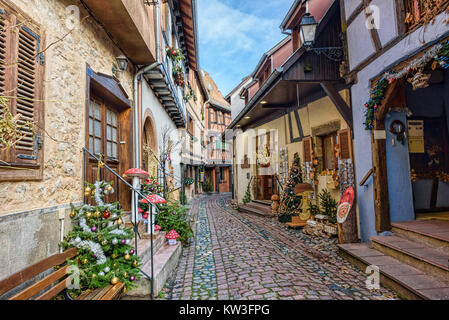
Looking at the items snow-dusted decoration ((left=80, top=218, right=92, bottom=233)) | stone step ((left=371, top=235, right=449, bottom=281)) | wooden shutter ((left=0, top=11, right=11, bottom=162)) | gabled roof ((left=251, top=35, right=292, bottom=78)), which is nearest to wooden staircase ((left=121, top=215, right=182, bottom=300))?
snow-dusted decoration ((left=80, top=218, right=92, bottom=233))

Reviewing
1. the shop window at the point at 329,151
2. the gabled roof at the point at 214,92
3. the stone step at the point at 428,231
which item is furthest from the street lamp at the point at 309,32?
the gabled roof at the point at 214,92

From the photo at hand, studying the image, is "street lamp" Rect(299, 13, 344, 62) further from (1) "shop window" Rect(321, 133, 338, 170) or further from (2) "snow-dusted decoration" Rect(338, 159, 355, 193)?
(2) "snow-dusted decoration" Rect(338, 159, 355, 193)

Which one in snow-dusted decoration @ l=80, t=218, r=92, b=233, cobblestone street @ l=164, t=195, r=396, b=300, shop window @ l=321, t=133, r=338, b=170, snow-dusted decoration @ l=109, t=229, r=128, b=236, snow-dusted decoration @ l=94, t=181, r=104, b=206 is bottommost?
cobblestone street @ l=164, t=195, r=396, b=300

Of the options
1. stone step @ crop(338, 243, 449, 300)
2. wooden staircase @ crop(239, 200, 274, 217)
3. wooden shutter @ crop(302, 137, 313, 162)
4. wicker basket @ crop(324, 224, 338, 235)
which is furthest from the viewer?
wooden staircase @ crop(239, 200, 274, 217)

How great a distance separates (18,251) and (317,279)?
11.3 ft

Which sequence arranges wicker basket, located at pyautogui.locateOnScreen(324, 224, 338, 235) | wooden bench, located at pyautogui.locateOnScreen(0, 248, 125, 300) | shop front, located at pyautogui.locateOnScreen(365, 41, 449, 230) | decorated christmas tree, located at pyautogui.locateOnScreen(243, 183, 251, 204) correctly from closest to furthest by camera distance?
wooden bench, located at pyautogui.locateOnScreen(0, 248, 125, 300) → shop front, located at pyautogui.locateOnScreen(365, 41, 449, 230) → wicker basket, located at pyautogui.locateOnScreen(324, 224, 338, 235) → decorated christmas tree, located at pyautogui.locateOnScreen(243, 183, 251, 204)

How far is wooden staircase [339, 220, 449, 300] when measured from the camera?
301 cm

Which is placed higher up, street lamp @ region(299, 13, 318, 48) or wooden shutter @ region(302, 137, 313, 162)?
street lamp @ region(299, 13, 318, 48)

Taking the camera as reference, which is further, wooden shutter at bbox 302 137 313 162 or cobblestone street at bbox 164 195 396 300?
wooden shutter at bbox 302 137 313 162

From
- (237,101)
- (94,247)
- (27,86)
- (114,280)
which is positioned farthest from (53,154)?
(237,101)

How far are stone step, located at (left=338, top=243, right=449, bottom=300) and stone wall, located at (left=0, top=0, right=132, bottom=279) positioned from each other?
152 inches

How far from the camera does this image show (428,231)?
3926 millimetres

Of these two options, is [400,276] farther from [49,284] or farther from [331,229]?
[49,284]

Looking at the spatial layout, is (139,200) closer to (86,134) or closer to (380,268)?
(86,134)
